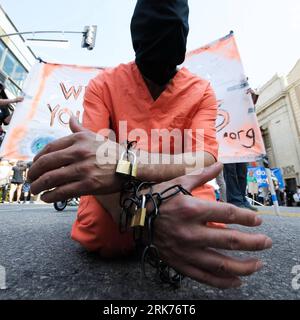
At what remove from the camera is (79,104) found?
331cm

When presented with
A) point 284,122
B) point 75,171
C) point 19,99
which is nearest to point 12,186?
point 19,99

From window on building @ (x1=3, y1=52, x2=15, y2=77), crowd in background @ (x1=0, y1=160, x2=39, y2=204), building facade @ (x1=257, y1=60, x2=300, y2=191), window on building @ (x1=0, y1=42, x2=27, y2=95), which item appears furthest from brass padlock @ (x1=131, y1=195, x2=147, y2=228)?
building facade @ (x1=257, y1=60, x2=300, y2=191)

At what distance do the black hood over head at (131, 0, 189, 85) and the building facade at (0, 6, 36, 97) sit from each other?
46.2 feet

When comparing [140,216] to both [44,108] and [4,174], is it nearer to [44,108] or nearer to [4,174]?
[44,108]

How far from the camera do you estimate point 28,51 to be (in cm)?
1625

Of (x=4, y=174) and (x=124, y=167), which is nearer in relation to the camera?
(x=124, y=167)

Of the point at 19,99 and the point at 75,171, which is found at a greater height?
the point at 19,99

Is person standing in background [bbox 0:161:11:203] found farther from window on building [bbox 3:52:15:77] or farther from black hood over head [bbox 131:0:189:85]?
black hood over head [bbox 131:0:189:85]

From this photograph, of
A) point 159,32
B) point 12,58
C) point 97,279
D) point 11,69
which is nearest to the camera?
point 97,279

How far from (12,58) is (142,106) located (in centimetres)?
1714

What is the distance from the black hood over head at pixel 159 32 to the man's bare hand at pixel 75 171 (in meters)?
0.59

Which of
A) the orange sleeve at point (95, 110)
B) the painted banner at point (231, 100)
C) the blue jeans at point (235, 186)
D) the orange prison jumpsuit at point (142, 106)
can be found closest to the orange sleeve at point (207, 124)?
the orange prison jumpsuit at point (142, 106)
